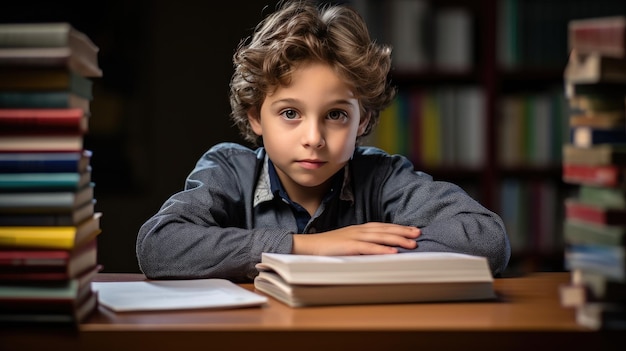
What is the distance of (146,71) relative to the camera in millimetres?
3320

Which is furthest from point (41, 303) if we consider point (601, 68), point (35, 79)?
point (601, 68)

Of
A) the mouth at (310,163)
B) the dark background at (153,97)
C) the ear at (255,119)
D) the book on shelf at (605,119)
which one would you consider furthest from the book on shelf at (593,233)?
the dark background at (153,97)

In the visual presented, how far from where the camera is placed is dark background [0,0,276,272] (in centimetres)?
329

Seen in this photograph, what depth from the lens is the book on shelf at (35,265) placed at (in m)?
0.90

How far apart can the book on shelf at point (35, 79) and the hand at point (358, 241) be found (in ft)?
1.64

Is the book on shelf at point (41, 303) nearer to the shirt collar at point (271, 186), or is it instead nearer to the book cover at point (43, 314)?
the book cover at point (43, 314)

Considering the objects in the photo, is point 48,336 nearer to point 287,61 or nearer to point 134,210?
point 287,61

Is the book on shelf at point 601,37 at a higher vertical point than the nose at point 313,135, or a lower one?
higher

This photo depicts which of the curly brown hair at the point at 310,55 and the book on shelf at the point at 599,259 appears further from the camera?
the curly brown hair at the point at 310,55

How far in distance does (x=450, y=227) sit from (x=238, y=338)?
585mm

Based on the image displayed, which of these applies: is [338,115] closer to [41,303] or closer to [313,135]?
[313,135]

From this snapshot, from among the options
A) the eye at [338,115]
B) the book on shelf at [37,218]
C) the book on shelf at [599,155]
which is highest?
the eye at [338,115]

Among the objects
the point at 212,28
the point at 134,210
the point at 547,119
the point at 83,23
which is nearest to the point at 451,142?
the point at 547,119

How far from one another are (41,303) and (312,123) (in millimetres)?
660
